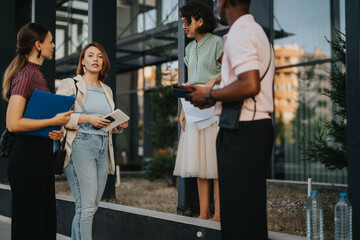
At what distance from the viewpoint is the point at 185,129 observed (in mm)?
4211

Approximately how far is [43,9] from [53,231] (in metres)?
5.63

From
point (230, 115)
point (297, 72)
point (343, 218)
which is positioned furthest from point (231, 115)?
point (297, 72)

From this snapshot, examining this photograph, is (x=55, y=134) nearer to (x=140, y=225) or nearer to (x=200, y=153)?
(x=200, y=153)

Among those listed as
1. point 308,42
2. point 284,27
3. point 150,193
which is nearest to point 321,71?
point 308,42

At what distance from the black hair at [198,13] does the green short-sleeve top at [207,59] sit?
4.2 inches

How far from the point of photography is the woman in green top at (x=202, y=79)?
396 cm

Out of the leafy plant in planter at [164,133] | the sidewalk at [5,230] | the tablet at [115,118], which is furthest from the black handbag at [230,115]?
the leafy plant in planter at [164,133]

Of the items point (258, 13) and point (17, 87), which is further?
point (258, 13)

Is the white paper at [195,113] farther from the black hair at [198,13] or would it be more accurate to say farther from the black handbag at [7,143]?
the black handbag at [7,143]

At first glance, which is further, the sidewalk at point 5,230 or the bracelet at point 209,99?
the sidewalk at point 5,230

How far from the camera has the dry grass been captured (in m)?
4.57

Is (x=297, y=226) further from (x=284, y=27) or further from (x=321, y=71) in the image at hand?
(x=284, y=27)

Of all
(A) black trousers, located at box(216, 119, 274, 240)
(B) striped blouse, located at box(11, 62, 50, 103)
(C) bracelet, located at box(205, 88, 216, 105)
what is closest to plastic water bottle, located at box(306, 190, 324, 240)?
(A) black trousers, located at box(216, 119, 274, 240)

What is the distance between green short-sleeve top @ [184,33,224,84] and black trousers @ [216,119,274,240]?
1538mm
